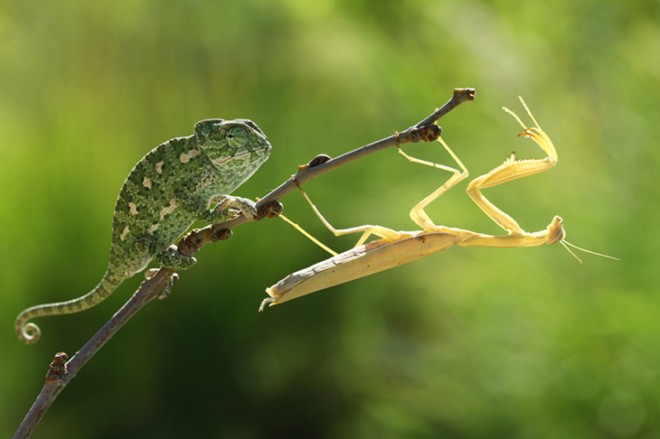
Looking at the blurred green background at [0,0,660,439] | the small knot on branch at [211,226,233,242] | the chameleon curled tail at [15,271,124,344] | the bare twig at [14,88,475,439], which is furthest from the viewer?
the blurred green background at [0,0,660,439]

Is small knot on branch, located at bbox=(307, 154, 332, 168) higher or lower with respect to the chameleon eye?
lower

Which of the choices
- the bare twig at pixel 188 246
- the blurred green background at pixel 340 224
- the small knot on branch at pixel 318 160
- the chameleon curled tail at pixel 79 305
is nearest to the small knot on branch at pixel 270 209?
the bare twig at pixel 188 246

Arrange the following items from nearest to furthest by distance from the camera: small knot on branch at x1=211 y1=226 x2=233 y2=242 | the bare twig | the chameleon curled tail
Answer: the bare twig
small knot on branch at x1=211 y1=226 x2=233 y2=242
the chameleon curled tail

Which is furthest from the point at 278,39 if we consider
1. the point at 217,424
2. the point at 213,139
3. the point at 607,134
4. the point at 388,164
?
the point at 213,139

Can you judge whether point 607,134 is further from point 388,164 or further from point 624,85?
point 388,164

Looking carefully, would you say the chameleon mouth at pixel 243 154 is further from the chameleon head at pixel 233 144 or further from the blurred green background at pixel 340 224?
the blurred green background at pixel 340 224

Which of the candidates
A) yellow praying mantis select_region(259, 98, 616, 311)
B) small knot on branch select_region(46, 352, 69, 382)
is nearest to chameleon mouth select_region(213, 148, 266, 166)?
yellow praying mantis select_region(259, 98, 616, 311)

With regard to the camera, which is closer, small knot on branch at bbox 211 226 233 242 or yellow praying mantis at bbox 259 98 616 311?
small knot on branch at bbox 211 226 233 242

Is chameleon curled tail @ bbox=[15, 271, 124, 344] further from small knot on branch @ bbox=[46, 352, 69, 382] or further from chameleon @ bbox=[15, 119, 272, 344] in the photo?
small knot on branch @ bbox=[46, 352, 69, 382]
